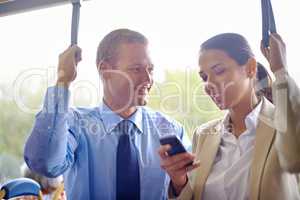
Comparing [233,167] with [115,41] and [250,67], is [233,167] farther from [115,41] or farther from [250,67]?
[115,41]

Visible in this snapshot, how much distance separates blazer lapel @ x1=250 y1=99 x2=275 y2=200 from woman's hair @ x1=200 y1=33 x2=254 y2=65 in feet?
0.47

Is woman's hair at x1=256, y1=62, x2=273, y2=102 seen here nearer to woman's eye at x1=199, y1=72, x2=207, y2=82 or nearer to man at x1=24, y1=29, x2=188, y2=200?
woman's eye at x1=199, y1=72, x2=207, y2=82

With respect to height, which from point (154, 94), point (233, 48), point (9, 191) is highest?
point (233, 48)

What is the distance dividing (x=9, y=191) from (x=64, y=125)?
15.8 inches

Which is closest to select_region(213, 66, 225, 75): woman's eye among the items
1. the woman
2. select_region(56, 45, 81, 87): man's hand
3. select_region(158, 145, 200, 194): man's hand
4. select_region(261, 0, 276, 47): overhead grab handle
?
the woman

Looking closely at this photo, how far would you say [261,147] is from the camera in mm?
780

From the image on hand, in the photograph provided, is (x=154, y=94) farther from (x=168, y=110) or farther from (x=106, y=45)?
(x=106, y=45)

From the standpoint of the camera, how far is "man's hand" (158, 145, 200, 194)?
78cm

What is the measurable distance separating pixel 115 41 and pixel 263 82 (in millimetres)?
402

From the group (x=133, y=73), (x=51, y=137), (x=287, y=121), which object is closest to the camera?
(x=287, y=121)

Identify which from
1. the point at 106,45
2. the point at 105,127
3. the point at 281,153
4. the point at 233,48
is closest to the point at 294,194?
the point at 281,153

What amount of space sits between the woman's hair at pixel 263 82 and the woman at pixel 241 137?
16 mm

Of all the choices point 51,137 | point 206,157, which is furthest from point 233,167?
point 51,137

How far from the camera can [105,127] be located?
96cm
